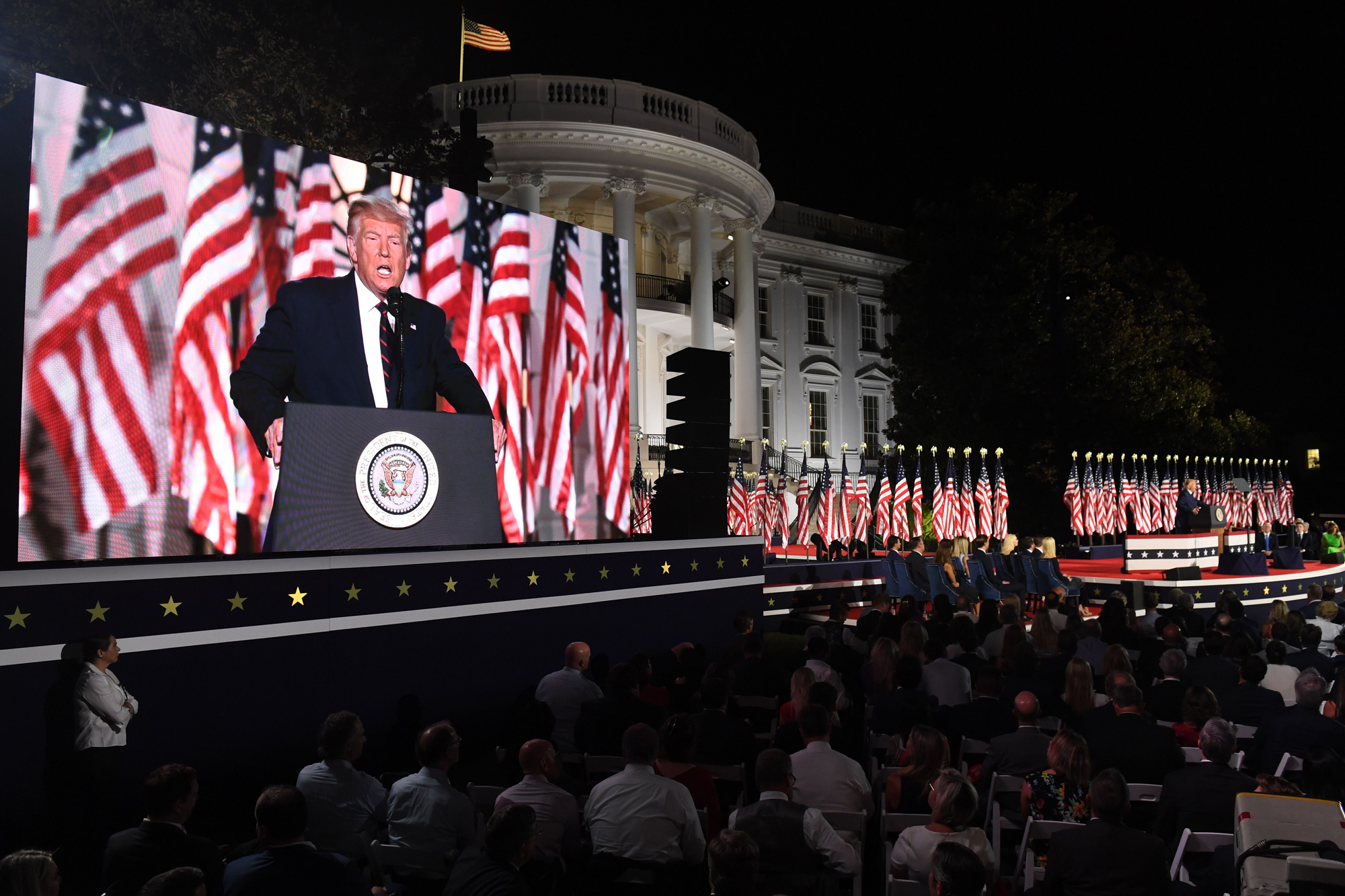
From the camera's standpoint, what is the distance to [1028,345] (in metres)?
31.8

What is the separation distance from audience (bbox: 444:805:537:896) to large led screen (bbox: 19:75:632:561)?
521cm

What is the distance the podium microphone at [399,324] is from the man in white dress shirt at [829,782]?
6.18 m

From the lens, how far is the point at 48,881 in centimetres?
299

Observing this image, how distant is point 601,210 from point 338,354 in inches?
903

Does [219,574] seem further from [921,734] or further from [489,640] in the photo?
[921,734]

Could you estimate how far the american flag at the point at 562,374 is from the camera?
10953mm

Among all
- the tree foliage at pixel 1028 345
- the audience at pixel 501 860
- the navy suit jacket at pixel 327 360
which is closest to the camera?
the audience at pixel 501 860

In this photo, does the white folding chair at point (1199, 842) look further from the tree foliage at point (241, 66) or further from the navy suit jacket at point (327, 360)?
the tree foliage at point (241, 66)

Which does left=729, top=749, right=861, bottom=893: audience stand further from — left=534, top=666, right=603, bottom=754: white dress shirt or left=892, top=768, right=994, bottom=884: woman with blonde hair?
left=534, top=666, right=603, bottom=754: white dress shirt

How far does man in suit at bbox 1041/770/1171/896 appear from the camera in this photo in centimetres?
371

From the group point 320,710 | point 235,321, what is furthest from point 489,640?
point 235,321

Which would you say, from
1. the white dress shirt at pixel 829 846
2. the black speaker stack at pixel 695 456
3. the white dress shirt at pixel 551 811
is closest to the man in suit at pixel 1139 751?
the white dress shirt at pixel 829 846

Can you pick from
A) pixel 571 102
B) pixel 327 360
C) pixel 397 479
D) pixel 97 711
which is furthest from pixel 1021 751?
pixel 571 102

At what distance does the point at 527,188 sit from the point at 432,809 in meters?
24.2
